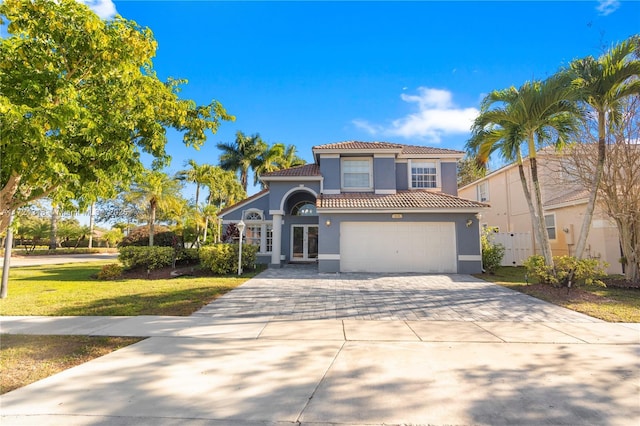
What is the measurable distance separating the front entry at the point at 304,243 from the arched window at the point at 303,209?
0.98 meters

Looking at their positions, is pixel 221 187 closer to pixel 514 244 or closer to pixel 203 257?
pixel 203 257

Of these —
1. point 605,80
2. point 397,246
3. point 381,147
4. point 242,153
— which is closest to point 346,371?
point 397,246

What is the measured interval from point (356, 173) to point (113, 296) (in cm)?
1240

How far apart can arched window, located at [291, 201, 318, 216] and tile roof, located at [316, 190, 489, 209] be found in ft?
9.58

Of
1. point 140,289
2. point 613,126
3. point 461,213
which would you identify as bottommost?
point 140,289

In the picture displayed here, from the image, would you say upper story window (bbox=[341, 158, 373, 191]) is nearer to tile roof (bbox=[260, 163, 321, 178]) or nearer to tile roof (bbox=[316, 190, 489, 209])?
tile roof (bbox=[316, 190, 489, 209])

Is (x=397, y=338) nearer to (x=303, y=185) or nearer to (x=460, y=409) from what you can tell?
(x=460, y=409)

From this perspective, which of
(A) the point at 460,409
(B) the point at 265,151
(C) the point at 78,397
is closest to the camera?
(A) the point at 460,409

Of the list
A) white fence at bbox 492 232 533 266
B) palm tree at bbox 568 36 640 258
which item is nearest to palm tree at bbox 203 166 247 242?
white fence at bbox 492 232 533 266

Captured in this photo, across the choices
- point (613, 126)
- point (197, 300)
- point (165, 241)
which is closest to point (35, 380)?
point (197, 300)

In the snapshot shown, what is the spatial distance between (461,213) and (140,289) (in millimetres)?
13681

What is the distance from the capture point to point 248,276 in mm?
13617

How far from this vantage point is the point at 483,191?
23656mm

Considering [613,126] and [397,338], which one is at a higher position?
[613,126]
